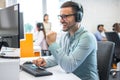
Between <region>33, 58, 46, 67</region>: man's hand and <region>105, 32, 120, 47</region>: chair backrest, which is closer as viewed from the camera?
<region>33, 58, 46, 67</region>: man's hand

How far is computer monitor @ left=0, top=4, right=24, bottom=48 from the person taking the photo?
1381 millimetres

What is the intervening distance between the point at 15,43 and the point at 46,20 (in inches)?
165

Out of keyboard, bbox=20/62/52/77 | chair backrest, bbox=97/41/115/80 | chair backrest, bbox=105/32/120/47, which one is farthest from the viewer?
chair backrest, bbox=105/32/120/47

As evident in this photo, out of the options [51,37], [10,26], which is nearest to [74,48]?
[51,37]

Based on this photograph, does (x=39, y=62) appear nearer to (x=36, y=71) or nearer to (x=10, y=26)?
(x=36, y=71)

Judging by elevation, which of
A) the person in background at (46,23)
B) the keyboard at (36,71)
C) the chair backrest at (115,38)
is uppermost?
the person in background at (46,23)

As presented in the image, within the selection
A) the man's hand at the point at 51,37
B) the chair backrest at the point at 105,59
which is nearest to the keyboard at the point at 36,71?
the man's hand at the point at 51,37

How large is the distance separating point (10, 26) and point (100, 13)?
5391 mm

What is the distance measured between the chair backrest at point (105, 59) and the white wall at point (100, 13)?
471 centimetres

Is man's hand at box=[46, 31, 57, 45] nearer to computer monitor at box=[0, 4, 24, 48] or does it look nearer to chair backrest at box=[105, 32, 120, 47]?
computer monitor at box=[0, 4, 24, 48]

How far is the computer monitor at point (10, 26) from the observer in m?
1.38

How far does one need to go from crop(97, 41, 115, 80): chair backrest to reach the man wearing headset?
9cm

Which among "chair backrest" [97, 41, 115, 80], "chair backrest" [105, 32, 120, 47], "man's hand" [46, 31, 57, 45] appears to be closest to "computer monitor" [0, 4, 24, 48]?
"man's hand" [46, 31, 57, 45]

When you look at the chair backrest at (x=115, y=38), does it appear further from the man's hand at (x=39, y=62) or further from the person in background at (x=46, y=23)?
the man's hand at (x=39, y=62)
